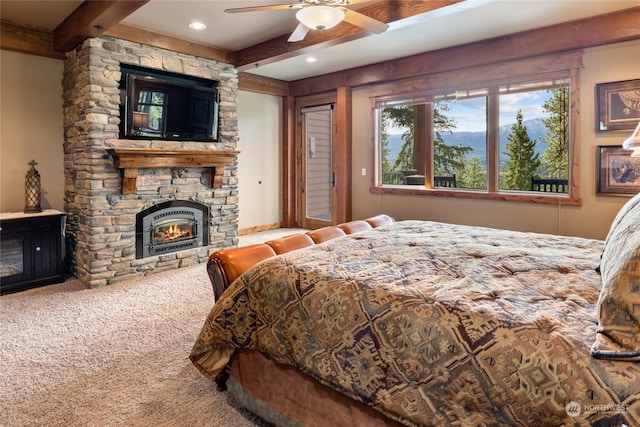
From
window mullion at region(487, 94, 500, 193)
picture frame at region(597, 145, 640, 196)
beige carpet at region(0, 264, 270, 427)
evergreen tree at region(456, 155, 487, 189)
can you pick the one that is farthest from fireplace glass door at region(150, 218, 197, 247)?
picture frame at region(597, 145, 640, 196)

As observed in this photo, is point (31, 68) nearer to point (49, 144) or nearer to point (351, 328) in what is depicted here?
point (49, 144)

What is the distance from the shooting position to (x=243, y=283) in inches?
75.4

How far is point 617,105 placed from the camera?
4113 mm

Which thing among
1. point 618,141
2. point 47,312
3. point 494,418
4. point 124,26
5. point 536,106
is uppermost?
point 124,26

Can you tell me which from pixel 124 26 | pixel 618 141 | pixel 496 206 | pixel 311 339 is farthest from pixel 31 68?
pixel 618 141

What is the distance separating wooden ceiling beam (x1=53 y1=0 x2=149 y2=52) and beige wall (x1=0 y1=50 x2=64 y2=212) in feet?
1.33

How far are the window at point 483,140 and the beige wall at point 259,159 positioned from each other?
2.10m

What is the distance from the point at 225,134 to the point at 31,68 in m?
2.25

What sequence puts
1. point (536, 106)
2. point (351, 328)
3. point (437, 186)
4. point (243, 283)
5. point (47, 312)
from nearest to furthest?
point (351, 328), point (243, 283), point (47, 312), point (536, 106), point (437, 186)

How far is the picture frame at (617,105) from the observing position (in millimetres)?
→ 4016

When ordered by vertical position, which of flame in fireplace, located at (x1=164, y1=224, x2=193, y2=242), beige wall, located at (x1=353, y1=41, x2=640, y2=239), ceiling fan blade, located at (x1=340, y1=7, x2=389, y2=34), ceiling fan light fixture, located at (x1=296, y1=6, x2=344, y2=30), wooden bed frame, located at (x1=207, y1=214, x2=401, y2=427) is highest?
ceiling fan blade, located at (x1=340, y1=7, x2=389, y2=34)

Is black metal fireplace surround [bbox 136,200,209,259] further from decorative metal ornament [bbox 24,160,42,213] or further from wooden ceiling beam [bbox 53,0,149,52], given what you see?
wooden ceiling beam [bbox 53,0,149,52]

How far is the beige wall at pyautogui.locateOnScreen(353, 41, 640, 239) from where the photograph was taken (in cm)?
413

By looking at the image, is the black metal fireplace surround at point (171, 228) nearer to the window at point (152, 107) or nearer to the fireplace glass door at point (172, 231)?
the fireplace glass door at point (172, 231)
